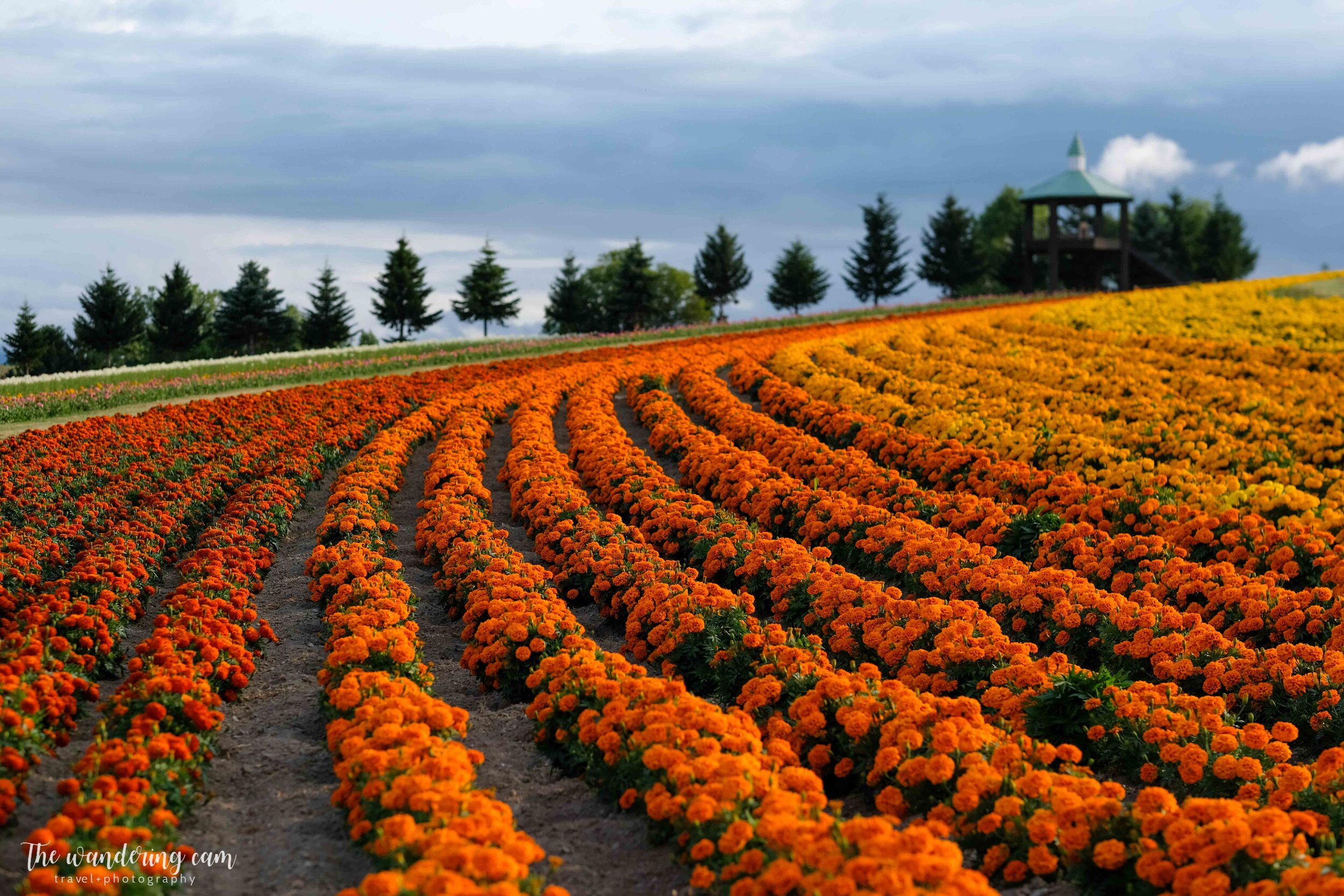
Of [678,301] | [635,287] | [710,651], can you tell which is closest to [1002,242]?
[678,301]

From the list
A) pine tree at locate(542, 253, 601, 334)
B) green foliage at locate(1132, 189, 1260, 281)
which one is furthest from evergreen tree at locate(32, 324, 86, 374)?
green foliage at locate(1132, 189, 1260, 281)

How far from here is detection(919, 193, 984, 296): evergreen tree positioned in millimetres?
73438

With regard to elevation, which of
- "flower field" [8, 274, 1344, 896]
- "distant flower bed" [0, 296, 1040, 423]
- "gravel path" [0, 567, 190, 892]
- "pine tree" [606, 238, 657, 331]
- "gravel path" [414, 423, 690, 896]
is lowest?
"gravel path" [414, 423, 690, 896]

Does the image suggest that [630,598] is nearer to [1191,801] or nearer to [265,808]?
[265,808]

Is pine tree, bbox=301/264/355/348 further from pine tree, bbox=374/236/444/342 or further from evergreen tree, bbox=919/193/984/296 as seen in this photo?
evergreen tree, bbox=919/193/984/296

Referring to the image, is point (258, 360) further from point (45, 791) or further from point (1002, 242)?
point (1002, 242)

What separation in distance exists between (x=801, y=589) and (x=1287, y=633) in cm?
396

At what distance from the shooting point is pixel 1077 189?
2271 inches

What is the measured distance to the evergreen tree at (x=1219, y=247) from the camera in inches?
2960

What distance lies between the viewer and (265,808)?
6.93m

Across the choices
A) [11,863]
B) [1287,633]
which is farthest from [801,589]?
[11,863]

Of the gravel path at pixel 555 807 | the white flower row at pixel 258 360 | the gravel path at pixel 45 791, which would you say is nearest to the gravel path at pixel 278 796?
the gravel path at pixel 45 791

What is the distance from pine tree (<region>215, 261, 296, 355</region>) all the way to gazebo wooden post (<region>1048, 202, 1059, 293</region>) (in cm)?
4020

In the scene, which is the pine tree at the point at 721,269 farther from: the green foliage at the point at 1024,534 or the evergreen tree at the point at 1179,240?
the green foliage at the point at 1024,534
